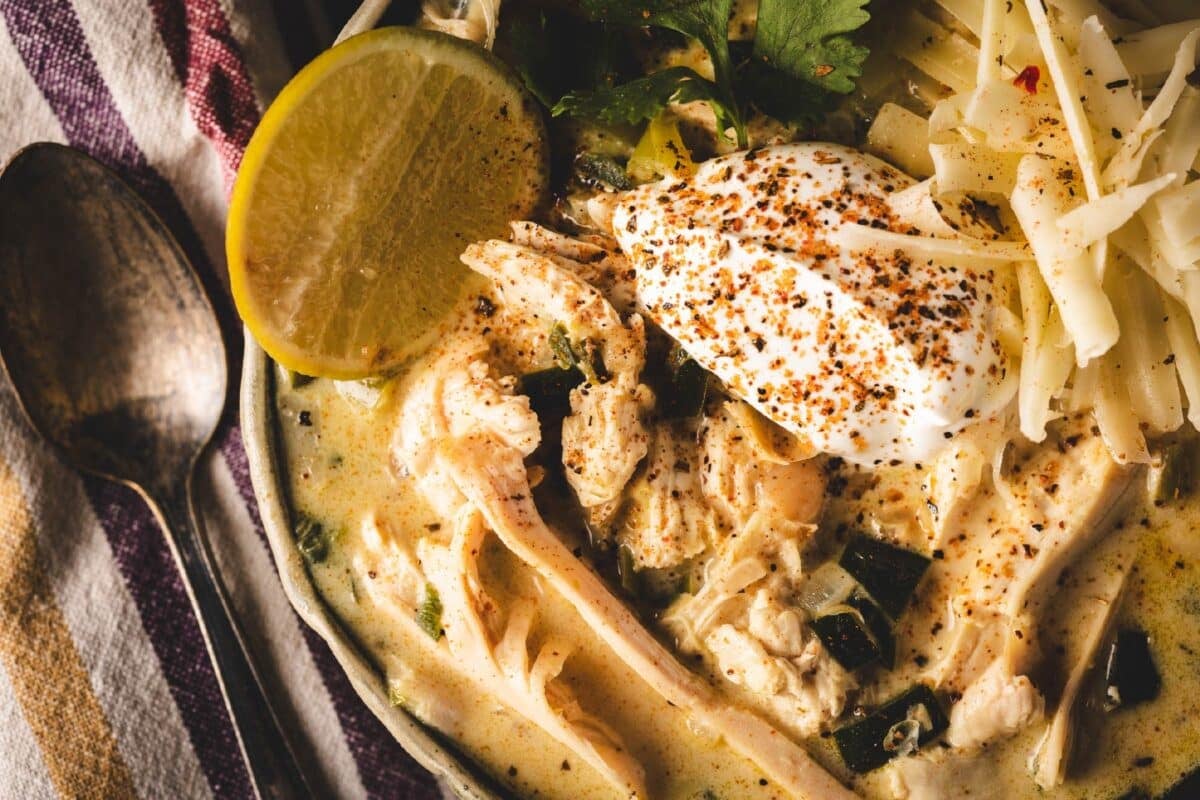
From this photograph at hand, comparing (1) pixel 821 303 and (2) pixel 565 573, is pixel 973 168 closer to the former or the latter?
(1) pixel 821 303

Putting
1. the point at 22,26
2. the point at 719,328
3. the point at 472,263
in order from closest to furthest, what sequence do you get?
the point at 719,328
the point at 472,263
the point at 22,26

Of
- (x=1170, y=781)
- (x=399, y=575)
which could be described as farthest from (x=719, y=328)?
(x=1170, y=781)

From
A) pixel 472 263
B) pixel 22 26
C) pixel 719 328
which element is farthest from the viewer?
pixel 22 26

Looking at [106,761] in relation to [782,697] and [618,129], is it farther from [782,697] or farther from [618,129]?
[618,129]

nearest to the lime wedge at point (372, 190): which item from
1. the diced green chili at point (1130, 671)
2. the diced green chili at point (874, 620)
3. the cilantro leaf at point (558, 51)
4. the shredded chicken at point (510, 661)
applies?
the cilantro leaf at point (558, 51)

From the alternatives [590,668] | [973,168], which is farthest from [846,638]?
[973,168]

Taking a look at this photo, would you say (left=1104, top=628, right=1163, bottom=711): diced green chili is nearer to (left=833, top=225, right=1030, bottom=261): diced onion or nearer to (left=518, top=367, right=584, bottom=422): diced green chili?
(left=833, top=225, right=1030, bottom=261): diced onion

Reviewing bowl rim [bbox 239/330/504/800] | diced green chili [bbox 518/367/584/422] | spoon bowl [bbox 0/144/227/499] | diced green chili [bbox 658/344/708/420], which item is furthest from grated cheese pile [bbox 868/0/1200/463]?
spoon bowl [bbox 0/144/227/499]
